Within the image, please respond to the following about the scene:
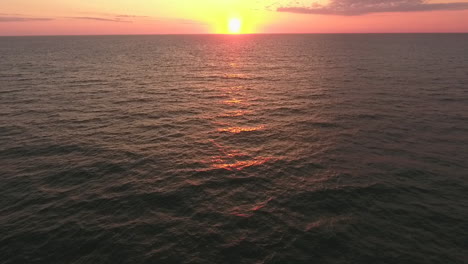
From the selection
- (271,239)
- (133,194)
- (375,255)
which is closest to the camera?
(375,255)

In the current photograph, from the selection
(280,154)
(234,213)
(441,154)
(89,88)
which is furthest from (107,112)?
(441,154)

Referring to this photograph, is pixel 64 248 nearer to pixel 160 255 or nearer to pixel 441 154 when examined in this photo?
pixel 160 255

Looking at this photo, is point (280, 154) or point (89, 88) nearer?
point (280, 154)

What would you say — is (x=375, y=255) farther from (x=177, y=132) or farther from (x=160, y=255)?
(x=177, y=132)

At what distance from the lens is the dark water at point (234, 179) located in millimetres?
17797

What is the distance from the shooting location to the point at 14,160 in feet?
93.6

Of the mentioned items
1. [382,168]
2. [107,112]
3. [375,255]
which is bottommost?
[375,255]

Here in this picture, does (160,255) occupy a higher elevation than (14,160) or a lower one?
lower

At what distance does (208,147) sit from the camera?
32688mm

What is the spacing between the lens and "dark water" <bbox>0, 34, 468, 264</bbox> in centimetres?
1780

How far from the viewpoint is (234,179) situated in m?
25.9

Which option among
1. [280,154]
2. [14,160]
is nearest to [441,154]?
[280,154]

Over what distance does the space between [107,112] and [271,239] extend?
118 feet

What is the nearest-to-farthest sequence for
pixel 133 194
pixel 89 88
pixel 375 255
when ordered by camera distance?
pixel 375 255 → pixel 133 194 → pixel 89 88
